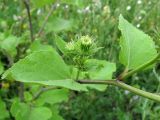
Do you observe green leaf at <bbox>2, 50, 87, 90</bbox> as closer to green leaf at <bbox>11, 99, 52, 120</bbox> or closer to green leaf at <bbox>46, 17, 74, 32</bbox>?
green leaf at <bbox>11, 99, 52, 120</bbox>

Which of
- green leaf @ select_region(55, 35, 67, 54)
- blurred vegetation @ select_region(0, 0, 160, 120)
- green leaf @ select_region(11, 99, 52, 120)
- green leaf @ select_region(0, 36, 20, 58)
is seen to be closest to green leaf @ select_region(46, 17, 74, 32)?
blurred vegetation @ select_region(0, 0, 160, 120)

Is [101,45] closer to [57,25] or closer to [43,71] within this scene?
[57,25]

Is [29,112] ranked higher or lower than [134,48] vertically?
lower

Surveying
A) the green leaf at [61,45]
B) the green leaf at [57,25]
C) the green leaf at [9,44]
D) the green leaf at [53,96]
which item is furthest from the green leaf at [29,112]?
the green leaf at [57,25]

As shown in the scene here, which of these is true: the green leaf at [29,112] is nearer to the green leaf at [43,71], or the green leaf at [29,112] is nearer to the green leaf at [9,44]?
→ the green leaf at [9,44]

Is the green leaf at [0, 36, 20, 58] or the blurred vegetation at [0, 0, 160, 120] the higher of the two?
the green leaf at [0, 36, 20, 58]

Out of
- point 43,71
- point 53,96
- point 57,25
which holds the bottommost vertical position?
point 53,96

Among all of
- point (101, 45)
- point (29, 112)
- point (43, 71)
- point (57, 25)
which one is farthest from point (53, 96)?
point (43, 71)
